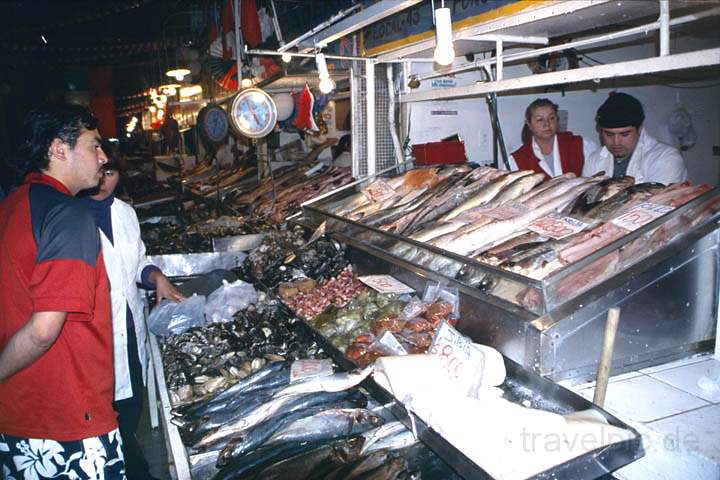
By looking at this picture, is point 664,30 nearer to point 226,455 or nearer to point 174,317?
point 226,455

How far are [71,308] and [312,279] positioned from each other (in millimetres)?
2410

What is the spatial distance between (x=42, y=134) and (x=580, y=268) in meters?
2.73

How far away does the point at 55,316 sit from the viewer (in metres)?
2.04

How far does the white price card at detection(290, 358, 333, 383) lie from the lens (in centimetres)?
275

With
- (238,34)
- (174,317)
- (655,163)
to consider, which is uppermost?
(238,34)

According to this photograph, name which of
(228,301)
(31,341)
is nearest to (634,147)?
(228,301)

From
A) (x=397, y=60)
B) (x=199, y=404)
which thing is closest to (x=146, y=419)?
(x=199, y=404)

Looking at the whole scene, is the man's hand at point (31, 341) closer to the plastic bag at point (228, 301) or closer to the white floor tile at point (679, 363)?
the plastic bag at point (228, 301)

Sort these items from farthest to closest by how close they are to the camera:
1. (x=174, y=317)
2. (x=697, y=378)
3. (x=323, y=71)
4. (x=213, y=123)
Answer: (x=213, y=123)
(x=323, y=71)
(x=174, y=317)
(x=697, y=378)

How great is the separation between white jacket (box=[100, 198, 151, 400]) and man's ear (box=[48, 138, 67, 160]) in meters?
1.36

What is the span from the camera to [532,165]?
589cm

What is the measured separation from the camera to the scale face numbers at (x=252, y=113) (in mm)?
5863

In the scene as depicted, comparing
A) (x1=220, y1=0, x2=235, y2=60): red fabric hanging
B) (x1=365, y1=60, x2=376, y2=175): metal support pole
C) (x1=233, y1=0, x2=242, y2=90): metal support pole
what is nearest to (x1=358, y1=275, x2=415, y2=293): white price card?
(x1=365, y1=60, x2=376, y2=175): metal support pole

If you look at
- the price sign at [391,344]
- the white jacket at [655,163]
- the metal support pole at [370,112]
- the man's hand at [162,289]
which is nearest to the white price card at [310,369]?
the price sign at [391,344]
